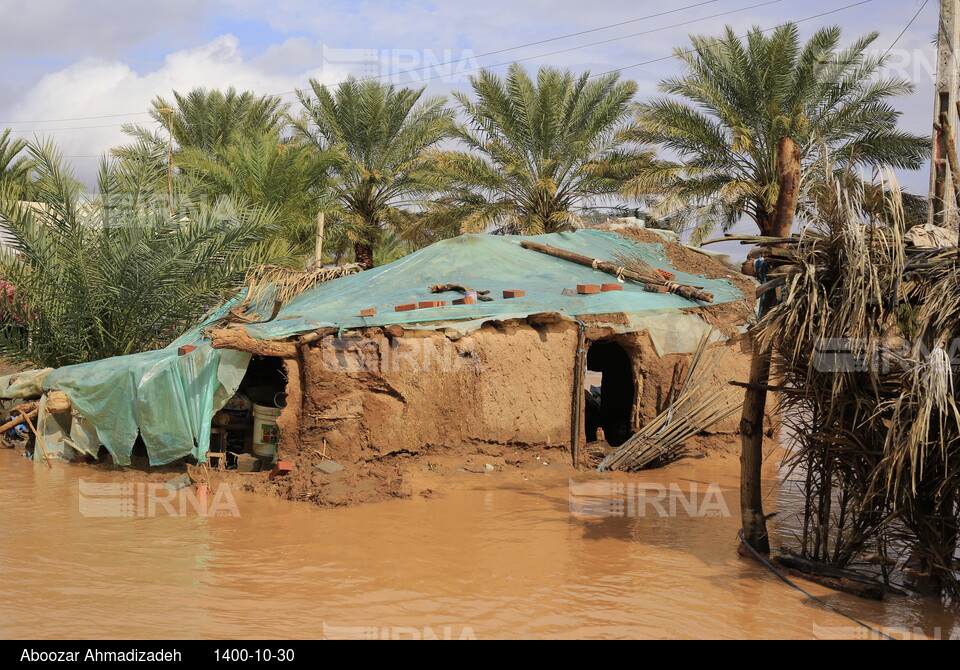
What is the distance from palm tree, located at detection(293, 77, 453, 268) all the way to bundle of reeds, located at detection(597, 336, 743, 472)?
9.23 metres

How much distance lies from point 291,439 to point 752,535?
543 centimetres

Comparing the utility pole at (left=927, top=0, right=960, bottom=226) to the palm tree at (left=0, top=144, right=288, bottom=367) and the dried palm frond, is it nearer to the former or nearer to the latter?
the dried palm frond

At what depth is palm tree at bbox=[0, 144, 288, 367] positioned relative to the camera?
13.4 m

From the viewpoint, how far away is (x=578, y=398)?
38.2 ft

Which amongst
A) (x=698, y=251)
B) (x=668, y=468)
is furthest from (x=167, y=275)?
(x=698, y=251)

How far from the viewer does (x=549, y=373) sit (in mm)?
11477

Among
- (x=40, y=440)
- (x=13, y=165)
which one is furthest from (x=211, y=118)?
(x=40, y=440)

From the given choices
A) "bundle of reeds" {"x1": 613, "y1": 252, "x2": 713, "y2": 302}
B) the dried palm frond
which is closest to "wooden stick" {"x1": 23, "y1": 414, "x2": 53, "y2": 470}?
"bundle of reeds" {"x1": 613, "y1": 252, "x2": 713, "y2": 302}

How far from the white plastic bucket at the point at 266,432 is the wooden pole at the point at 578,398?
3.87 metres

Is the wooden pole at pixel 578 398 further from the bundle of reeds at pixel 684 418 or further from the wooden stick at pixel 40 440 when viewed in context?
the wooden stick at pixel 40 440

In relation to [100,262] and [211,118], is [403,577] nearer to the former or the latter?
[100,262]

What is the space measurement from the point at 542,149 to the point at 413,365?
9.27m

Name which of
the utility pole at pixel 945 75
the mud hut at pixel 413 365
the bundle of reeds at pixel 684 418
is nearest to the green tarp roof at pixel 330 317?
the mud hut at pixel 413 365
